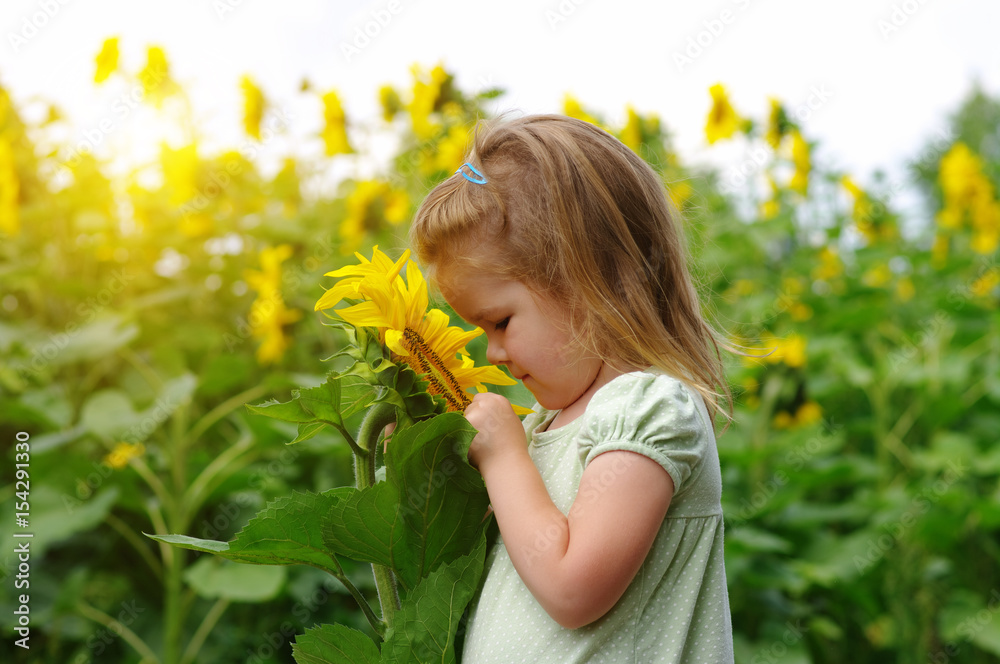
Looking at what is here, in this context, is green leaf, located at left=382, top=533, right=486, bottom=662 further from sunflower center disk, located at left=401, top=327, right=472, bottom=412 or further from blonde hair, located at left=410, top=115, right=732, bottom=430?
blonde hair, located at left=410, top=115, right=732, bottom=430

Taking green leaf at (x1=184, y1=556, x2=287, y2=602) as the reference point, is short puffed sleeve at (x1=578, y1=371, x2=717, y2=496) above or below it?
above

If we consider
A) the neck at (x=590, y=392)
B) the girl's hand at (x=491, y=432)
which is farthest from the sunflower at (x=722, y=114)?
the girl's hand at (x=491, y=432)

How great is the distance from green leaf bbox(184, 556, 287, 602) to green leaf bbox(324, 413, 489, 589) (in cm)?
87

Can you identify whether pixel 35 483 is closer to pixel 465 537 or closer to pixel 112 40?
pixel 112 40

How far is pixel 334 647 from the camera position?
71 centimetres

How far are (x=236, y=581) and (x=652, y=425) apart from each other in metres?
1.15

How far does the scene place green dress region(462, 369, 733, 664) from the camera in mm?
730

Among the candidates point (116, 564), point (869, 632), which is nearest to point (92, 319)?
point (116, 564)

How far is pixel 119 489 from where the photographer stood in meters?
1.73

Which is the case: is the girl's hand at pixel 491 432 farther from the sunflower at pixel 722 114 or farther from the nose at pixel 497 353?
the sunflower at pixel 722 114

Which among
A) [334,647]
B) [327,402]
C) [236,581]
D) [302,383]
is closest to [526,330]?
[327,402]

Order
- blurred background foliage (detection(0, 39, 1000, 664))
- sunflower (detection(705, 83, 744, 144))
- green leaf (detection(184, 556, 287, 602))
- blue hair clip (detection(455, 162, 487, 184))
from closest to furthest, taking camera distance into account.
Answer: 1. blue hair clip (detection(455, 162, 487, 184))
2. green leaf (detection(184, 556, 287, 602))
3. blurred background foliage (detection(0, 39, 1000, 664))
4. sunflower (detection(705, 83, 744, 144))

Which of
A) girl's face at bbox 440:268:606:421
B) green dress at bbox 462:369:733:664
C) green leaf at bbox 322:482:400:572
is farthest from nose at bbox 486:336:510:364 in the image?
green leaf at bbox 322:482:400:572

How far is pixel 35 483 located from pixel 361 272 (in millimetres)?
1462
